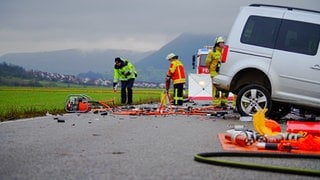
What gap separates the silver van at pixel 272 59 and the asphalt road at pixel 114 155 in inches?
118

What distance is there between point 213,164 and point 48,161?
1.52 meters

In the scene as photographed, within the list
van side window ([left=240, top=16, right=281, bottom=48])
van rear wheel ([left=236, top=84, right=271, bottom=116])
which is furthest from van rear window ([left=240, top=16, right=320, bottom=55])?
van rear wheel ([left=236, top=84, right=271, bottom=116])

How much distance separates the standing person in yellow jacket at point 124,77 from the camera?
69.9ft

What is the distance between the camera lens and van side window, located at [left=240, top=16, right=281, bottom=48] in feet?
39.6

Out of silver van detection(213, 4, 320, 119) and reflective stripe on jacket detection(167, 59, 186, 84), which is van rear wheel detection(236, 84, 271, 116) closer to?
silver van detection(213, 4, 320, 119)

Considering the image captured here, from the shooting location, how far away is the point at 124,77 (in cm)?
2153

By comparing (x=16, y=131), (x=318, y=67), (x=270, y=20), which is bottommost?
(x=16, y=131)

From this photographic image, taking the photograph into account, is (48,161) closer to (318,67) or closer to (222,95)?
(318,67)

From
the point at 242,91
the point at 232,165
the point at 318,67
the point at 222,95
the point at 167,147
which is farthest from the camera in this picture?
the point at 222,95

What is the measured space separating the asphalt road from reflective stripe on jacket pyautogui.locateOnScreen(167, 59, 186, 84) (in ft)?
28.7

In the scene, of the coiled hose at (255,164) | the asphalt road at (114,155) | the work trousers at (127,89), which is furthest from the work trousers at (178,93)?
the coiled hose at (255,164)

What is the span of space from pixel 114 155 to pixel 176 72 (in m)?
12.4

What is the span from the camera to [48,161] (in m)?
5.54

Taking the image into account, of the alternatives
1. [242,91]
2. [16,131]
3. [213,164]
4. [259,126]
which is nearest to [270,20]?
[242,91]
